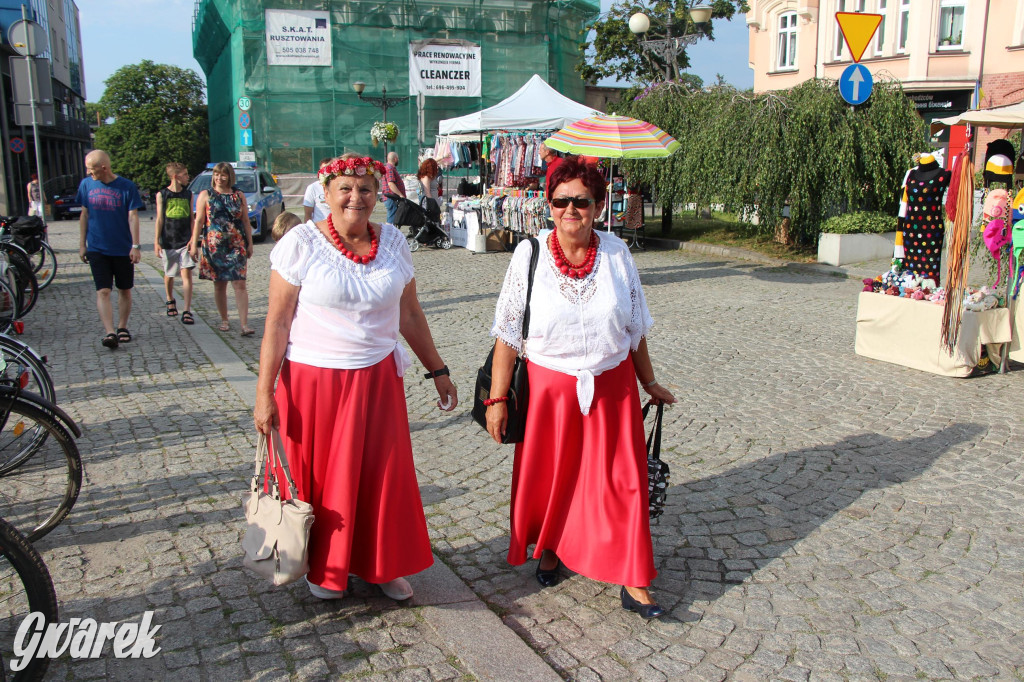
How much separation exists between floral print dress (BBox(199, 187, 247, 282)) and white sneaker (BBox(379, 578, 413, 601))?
585cm

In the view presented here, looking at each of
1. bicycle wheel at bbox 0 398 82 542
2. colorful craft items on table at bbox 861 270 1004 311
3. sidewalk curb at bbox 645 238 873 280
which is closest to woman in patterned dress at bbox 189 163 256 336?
bicycle wheel at bbox 0 398 82 542

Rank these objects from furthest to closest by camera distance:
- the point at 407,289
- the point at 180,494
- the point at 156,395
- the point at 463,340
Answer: the point at 463,340 < the point at 156,395 < the point at 180,494 < the point at 407,289

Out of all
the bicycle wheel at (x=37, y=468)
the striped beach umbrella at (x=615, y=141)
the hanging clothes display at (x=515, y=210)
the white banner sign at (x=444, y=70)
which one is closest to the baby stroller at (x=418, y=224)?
the hanging clothes display at (x=515, y=210)

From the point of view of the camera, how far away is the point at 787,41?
92.0ft

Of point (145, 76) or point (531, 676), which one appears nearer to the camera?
point (531, 676)

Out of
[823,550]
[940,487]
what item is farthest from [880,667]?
[940,487]

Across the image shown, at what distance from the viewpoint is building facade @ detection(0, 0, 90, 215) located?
34575 millimetres

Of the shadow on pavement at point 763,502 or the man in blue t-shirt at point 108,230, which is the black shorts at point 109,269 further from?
the shadow on pavement at point 763,502

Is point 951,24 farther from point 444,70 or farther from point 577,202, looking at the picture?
point 577,202

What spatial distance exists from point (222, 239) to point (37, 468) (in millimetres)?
4780

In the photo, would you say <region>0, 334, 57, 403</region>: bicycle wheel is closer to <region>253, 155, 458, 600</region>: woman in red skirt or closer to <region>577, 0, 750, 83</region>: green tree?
<region>253, 155, 458, 600</region>: woman in red skirt

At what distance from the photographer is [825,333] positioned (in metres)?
8.79

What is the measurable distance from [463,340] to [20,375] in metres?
A: 4.51

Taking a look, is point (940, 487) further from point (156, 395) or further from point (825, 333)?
point (156, 395)
